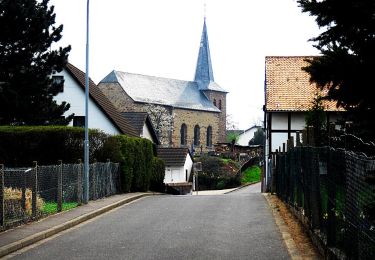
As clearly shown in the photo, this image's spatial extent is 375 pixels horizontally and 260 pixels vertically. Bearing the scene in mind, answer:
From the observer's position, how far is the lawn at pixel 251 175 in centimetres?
6369

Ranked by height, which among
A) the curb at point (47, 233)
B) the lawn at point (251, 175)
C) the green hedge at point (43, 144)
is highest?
the green hedge at point (43, 144)

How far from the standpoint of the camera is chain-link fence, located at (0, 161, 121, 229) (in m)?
13.8

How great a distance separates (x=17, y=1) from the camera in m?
30.5

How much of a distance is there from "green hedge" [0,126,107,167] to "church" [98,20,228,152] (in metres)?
71.9

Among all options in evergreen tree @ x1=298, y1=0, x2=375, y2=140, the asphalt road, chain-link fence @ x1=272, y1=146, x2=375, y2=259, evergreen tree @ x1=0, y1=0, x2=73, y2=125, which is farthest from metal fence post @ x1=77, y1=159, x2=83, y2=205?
evergreen tree @ x1=298, y1=0, x2=375, y2=140

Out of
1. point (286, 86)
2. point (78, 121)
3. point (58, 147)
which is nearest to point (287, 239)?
point (58, 147)

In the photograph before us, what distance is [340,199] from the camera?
317 inches

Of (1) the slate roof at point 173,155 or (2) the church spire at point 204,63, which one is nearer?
(1) the slate roof at point 173,155

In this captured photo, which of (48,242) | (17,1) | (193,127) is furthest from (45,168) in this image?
(193,127)

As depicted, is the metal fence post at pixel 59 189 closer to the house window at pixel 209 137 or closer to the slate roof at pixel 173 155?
the slate roof at pixel 173 155

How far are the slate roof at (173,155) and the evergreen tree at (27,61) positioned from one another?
98.5ft

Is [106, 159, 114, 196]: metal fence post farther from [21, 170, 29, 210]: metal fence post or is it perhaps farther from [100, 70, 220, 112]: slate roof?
[100, 70, 220, 112]: slate roof

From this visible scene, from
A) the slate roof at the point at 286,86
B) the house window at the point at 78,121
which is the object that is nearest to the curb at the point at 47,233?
the slate roof at the point at 286,86

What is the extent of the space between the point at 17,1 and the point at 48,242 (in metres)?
21.2
